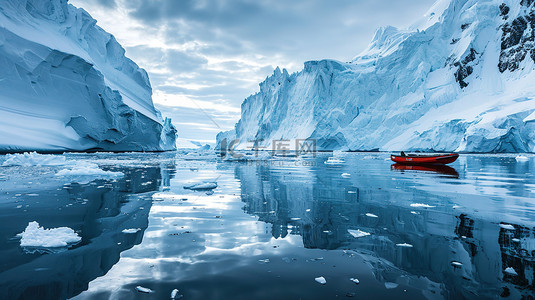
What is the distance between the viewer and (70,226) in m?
5.11

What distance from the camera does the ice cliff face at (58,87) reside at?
93.5ft

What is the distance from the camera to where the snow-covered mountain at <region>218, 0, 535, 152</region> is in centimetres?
5397

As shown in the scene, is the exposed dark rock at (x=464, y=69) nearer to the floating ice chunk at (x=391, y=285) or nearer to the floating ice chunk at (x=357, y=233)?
the floating ice chunk at (x=357, y=233)

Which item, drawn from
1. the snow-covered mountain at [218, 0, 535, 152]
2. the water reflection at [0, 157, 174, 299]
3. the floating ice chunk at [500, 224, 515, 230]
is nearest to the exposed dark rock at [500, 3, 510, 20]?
the snow-covered mountain at [218, 0, 535, 152]

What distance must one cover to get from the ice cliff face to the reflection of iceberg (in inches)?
1148

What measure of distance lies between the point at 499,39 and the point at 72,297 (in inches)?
3125

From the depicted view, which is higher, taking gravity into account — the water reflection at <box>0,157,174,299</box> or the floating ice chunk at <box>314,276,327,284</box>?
the water reflection at <box>0,157,174,299</box>

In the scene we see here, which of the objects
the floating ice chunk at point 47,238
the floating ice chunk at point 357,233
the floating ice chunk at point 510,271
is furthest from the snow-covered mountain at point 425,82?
the floating ice chunk at point 47,238

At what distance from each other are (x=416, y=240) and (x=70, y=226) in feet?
18.9

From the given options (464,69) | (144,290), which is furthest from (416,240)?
(464,69)

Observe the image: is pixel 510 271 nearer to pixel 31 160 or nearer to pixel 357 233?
pixel 357 233

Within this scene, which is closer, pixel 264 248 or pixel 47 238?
pixel 47 238

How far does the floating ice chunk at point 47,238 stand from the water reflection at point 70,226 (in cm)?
13

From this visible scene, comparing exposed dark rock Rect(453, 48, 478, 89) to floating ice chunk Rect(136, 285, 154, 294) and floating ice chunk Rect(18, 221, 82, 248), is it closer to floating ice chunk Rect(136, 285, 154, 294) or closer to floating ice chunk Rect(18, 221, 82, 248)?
floating ice chunk Rect(18, 221, 82, 248)
